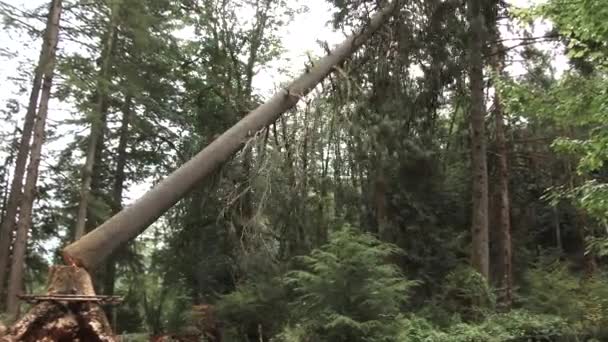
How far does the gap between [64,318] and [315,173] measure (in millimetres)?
4058

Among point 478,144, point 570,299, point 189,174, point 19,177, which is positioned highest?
point 478,144

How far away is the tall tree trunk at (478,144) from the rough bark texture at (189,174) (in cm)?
322

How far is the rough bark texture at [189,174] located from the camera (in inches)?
229

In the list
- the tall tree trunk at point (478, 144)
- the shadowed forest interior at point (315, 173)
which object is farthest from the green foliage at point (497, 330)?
the tall tree trunk at point (478, 144)

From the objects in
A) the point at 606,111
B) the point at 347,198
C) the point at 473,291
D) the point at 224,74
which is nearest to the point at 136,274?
the point at 224,74

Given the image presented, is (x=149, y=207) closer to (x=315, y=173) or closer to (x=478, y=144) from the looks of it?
(x=315, y=173)

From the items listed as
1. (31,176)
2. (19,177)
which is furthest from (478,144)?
(19,177)

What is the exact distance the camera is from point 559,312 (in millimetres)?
11117

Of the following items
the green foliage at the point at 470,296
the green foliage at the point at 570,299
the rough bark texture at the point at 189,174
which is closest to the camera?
the rough bark texture at the point at 189,174

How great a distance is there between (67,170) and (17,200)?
161 inches

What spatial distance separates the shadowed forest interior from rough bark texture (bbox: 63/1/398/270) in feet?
0.09

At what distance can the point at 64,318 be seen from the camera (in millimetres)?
5105

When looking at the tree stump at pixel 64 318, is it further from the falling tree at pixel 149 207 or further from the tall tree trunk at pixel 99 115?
the tall tree trunk at pixel 99 115

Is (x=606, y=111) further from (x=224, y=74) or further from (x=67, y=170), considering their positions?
(x=67, y=170)
